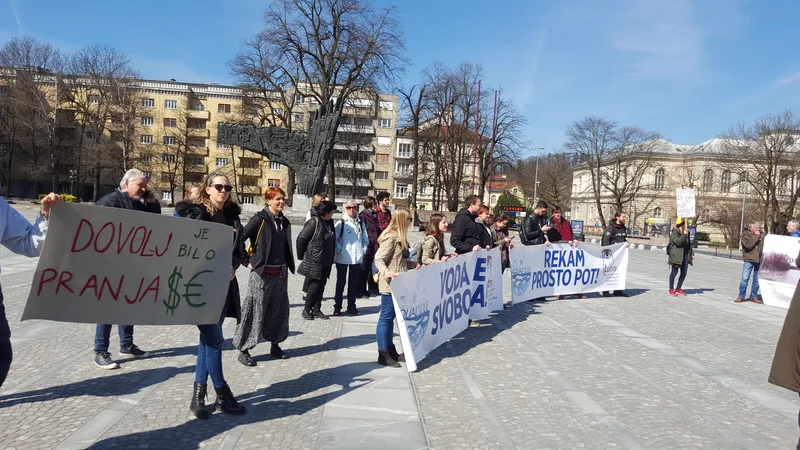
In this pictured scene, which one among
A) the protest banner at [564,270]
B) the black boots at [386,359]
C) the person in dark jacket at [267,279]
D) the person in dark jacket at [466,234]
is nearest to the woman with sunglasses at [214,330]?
the person in dark jacket at [267,279]

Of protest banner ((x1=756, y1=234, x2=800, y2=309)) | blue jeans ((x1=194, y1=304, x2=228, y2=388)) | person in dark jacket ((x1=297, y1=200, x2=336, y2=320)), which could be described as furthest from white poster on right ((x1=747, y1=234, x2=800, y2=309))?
blue jeans ((x1=194, y1=304, x2=228, y2=388))

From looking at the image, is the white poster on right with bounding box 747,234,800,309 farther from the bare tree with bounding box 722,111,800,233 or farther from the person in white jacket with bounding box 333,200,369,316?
the bare tree with bounding box 722,111,800,233

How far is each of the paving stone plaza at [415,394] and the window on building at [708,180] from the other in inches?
2344

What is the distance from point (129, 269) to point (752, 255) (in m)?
13.4

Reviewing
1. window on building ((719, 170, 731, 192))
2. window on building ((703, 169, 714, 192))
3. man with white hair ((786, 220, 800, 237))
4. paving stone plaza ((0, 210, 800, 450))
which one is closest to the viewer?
paving stone plaza ((0, 210, 800, 450))

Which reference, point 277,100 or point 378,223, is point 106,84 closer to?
point 277,100

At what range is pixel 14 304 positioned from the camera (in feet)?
27.7

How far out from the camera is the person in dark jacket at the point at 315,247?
8.20m

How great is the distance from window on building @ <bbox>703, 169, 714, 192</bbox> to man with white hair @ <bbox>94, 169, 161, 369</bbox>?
6453cm

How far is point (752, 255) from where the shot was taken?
13.3 m

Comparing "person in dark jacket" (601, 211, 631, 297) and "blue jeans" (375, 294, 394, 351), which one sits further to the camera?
"person in dark jacket" (601, 211, 631, 297)

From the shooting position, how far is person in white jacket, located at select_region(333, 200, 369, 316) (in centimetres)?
924

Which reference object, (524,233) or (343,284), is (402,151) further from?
(343,284)

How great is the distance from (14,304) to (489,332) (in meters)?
6.79
